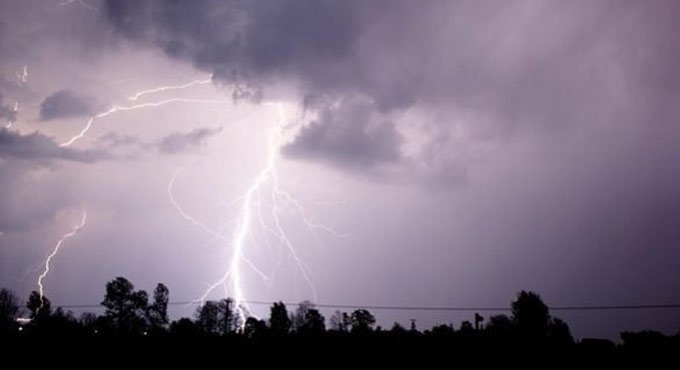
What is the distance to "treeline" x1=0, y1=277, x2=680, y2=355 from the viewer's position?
851 inches

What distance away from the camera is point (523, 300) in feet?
167

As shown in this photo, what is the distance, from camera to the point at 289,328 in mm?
50344

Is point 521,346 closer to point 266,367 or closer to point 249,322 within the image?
point 266,367

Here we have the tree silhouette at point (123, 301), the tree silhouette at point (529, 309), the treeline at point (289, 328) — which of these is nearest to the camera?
the treeline at point (289, 328)

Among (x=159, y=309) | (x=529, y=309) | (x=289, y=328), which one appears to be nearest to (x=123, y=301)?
(x=159, y=309)

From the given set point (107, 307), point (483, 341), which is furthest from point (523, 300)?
point (107, 307)

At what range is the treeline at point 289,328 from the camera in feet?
70.9

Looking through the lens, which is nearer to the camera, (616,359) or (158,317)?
(616,359)

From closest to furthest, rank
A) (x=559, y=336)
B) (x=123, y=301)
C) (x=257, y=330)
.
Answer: (x=559, y=336) → (x=257, y=330) → (x=123, y=301)

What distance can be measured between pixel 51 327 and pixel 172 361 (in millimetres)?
9263

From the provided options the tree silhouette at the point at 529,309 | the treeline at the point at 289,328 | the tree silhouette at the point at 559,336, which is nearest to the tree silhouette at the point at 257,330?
the treeline at the point at 289,328

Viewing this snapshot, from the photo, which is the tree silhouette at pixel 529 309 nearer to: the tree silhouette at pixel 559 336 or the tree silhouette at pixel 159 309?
the tree silhouette at pixel 559 336

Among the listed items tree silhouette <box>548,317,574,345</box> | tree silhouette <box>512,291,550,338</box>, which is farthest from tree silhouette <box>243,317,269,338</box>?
tree silhouette <box>512,291,550,338</box>

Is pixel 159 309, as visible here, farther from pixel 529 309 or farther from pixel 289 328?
pixel 529 309
